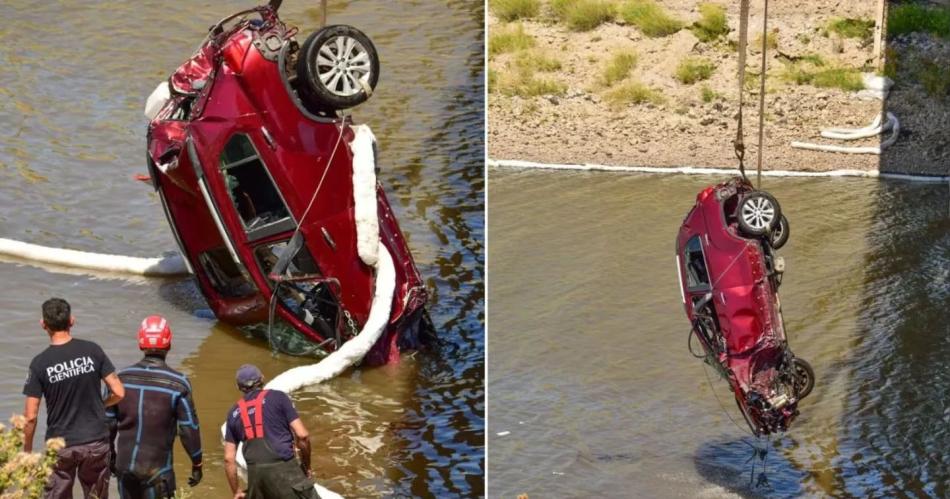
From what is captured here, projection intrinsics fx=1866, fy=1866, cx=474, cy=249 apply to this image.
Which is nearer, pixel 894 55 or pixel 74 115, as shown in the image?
pixel 74 115

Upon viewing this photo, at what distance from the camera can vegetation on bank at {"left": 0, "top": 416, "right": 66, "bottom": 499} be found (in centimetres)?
704

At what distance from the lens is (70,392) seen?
26.5 feet

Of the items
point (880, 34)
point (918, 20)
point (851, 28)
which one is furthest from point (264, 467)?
point (918, 20)

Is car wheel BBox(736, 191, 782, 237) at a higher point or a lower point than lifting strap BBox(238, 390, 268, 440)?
lower

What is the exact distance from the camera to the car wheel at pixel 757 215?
37.9 ft

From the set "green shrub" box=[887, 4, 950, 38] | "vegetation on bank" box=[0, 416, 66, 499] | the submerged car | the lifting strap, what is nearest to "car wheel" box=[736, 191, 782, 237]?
the submerged car

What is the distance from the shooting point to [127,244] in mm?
14602

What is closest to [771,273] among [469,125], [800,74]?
[469,125]

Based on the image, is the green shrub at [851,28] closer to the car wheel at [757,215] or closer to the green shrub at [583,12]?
the green shrub at [583,12]

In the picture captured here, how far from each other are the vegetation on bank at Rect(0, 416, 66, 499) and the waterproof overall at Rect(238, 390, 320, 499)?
4.02 feet

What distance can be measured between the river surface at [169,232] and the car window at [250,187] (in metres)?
1.00

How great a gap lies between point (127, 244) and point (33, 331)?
88.1 inches

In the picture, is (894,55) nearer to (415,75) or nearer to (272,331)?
(415,75)

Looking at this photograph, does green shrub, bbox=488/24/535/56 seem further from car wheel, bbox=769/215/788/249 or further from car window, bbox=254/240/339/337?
car wheel, bbox=769/215/788/249
